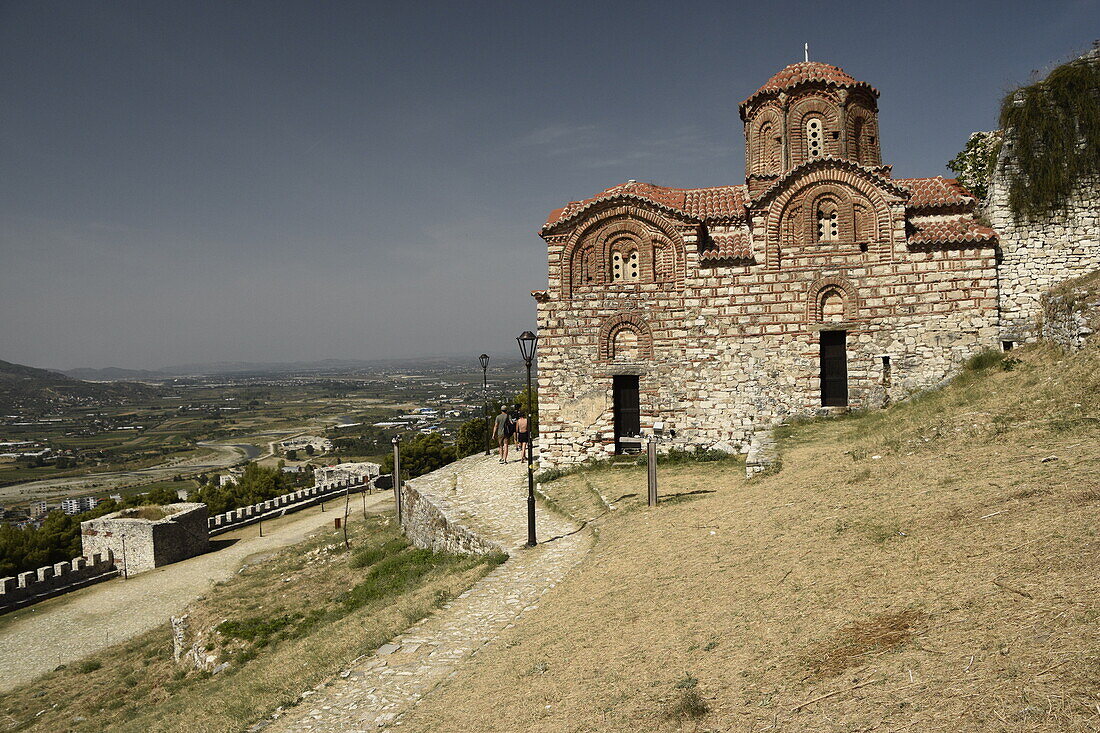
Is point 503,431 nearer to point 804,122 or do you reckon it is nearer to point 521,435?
point 521,435

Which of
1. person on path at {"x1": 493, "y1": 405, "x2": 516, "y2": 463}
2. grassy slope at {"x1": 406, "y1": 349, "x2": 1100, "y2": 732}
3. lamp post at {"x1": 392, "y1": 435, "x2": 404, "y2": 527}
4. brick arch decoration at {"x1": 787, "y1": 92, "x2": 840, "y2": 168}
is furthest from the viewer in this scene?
person on path at {"x1": 493, "y1": 405, "x2": 516, "y2": 463}

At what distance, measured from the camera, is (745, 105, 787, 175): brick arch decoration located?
61.6 ft

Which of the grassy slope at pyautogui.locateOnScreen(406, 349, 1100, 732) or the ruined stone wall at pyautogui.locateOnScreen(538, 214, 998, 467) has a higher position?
the ruined stone wall at pyautogui.locateOnScreen(538, 214, 998, 467)

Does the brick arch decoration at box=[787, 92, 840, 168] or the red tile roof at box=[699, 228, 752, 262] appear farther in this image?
the brick arch decoration at box=[787, 92, 840, 168]

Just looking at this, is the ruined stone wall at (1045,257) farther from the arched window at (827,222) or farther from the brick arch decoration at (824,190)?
the arched window at (827,222)

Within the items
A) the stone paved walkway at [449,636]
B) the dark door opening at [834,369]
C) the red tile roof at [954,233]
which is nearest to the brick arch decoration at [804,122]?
the red tile roof at [954,233]

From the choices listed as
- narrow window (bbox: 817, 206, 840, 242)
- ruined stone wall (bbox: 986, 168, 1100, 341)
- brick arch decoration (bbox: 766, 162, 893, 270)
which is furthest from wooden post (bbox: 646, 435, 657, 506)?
ruined stone wall (bbox: 986, 168, 1100, 341)

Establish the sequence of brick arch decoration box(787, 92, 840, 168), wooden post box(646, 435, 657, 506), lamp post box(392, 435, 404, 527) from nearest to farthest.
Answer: wooden post box(646, 435, 657, 506) → brick arch decoration box(787, 92, 840, 168) → lamp post box(392, 435, 404, 527)

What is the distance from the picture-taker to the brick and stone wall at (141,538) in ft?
80.1

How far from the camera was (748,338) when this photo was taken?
16797 mm

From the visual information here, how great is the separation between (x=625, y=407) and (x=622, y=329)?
219 centimetres

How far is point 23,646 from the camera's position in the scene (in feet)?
58.1

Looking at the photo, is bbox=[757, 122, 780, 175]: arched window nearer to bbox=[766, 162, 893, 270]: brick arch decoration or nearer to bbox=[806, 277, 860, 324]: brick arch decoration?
bbox=[766, 162, 893, 270]: brick arch decoration

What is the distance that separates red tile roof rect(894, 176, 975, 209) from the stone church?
5cm
